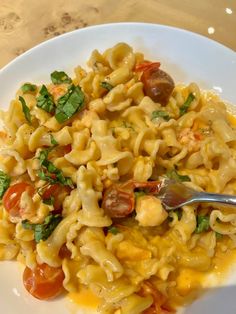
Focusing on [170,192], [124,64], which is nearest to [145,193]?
[170,192]

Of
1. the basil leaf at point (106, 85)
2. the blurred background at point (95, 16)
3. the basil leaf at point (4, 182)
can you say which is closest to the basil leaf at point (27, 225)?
the basil leaf at point (4, 182)

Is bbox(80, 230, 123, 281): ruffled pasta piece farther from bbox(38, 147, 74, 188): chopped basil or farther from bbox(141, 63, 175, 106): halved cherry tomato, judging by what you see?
bbox(141, 63, 175, 106): halved cherry tomato

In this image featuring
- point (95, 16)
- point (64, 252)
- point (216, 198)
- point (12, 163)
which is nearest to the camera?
point (216, 198)

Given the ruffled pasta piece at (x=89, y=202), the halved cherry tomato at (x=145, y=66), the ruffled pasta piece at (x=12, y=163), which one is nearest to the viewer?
the ruffled pasta piece at (x=89, y=202)

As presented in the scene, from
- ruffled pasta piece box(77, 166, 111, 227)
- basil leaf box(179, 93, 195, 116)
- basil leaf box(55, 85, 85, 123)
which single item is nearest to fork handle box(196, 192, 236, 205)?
ruffled pasta piece box(77, 166, 111, 227)

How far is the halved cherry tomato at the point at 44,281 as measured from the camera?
2244 mm

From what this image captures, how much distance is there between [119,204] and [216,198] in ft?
1.51

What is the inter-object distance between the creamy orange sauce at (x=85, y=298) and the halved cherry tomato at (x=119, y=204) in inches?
16.0

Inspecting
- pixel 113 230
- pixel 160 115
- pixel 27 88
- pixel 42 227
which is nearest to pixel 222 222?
pixel 113 230

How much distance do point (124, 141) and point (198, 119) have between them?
42 centimetres

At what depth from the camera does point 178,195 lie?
2.28 m

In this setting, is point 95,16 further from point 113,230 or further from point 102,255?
point 102,255

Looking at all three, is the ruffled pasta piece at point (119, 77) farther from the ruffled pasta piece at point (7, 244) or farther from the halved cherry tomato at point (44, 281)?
the halved cherry tomato at point (44, 281)

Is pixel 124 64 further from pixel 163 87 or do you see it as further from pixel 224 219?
pixel 224 219
